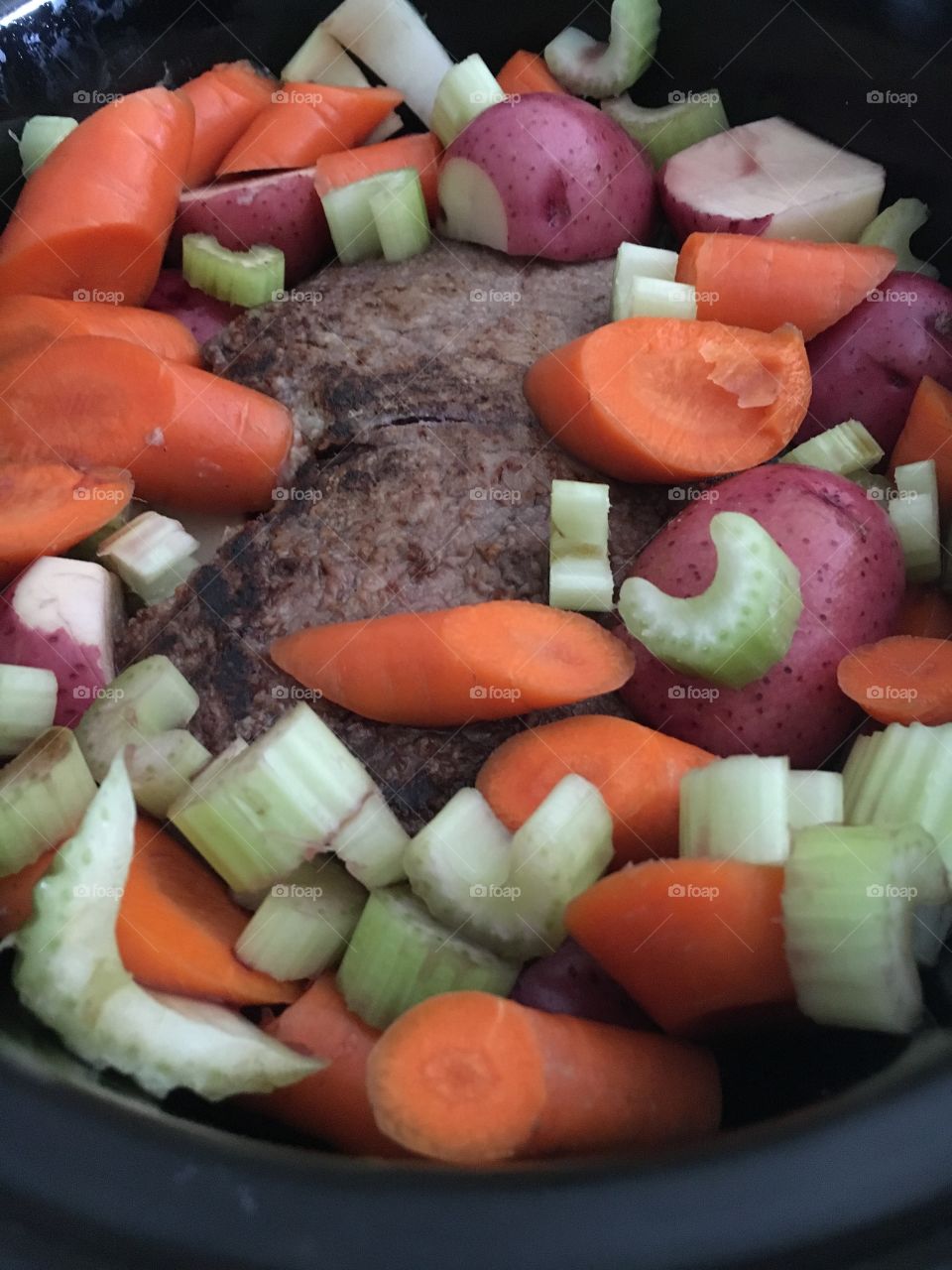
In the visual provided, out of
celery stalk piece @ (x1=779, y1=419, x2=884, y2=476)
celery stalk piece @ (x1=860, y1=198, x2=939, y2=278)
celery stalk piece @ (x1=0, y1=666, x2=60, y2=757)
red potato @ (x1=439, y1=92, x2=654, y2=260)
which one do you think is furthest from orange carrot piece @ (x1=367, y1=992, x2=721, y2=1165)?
celery stalk piece @ (x1=860, y1=198, x2=939, y2=278)

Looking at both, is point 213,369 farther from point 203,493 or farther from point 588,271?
point 588,271

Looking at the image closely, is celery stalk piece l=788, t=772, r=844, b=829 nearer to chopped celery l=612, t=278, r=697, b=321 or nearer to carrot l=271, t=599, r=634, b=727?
carrot l=271, t=599, r=634, b=727

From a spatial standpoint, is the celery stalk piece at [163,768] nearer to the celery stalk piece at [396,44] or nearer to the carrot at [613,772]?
the carrot at [613,772]

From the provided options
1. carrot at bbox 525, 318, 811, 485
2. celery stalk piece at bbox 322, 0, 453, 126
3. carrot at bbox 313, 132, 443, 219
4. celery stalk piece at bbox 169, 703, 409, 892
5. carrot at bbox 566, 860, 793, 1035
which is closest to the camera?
Result: carrot at bbox 566, 860, 793, 1035

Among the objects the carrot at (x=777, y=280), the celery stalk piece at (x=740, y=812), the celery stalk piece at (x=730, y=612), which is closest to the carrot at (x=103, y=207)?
the carrot at (x=777, y=280)

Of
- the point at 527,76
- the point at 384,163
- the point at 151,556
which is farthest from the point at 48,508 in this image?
the point at 527,76

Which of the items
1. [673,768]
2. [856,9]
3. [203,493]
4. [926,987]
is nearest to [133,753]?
[203,493]

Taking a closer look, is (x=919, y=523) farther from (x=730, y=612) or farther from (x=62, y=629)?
(x=62, y=629)
